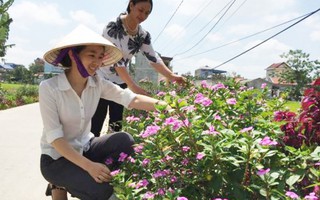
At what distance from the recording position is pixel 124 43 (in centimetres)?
340

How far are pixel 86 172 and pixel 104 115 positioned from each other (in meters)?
1.37

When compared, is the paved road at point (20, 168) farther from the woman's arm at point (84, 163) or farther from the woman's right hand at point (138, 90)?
the woman's arm at point (84, 163)

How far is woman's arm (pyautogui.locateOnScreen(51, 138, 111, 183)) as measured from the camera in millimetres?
2164

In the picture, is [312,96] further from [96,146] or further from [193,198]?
[96,146]

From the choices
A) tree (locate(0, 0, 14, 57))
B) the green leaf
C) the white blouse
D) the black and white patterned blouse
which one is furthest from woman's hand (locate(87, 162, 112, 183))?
tree (locate(0, 0, 14, 57))

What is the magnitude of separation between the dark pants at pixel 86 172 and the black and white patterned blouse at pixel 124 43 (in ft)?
3.03

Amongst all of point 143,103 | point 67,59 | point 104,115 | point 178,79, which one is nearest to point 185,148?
point 143,103

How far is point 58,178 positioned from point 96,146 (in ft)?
1.14

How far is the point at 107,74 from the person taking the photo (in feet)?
11.6

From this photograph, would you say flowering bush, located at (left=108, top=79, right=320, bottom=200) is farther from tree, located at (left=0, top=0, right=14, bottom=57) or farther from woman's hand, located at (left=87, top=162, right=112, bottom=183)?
tree, located at (left=0, top=0, right=14, bottom=57)

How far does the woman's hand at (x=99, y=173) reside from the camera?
2.16 meters

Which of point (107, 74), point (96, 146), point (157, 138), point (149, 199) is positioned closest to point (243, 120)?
point (157, 138)

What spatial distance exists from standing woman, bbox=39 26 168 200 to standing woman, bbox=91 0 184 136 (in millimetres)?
585

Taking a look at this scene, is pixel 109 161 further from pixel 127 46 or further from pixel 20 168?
pixel 20 168
